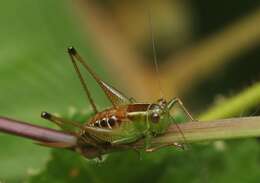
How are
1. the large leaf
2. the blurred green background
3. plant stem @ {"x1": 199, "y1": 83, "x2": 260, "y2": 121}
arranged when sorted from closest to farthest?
plant stem @ {"x1": 199, "y1": 83, "x2": 260, "y2": 121} → the large leaf → the blurred green background

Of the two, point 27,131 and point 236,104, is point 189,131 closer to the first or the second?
point 27,131

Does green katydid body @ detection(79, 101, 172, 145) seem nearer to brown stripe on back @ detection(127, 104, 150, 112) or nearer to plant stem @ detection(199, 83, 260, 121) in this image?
brown stripe on back @ detection(127, 104, 150, 112)

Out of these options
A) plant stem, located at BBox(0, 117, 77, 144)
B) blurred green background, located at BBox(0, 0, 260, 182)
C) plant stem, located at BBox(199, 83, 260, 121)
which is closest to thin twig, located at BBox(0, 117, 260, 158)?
plant stem, located at BBox(0, 117, 77, 144)

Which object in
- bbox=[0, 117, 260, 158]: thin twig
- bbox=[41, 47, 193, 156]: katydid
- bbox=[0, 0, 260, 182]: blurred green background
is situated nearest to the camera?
bbox=[0, 117, 260, 158]: thin twig

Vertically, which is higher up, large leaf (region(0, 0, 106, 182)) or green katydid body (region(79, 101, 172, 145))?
large leaf (region(0, 0, 106, 182))

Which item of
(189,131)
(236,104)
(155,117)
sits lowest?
(189,131)

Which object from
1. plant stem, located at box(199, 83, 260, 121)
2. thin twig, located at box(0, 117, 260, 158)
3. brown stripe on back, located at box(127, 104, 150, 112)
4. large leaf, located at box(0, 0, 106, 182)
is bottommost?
thin twig, located at box(0, 117, 260, 158)

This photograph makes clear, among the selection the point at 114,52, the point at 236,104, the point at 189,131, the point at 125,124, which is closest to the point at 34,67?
the point at 114,52

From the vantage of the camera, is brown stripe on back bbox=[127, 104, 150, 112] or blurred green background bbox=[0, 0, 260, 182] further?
blurred green background bbox=[0, 0, 260, 182]
